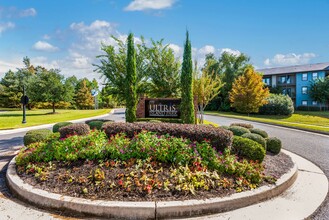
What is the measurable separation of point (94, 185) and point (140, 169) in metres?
0.89

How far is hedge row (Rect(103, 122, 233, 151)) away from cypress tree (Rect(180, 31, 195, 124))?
12.8ft

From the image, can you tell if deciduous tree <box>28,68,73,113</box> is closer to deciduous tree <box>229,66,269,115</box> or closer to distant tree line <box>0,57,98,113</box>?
distant tree line <box>0,57,98,113</box>

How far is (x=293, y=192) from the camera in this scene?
13.3ft

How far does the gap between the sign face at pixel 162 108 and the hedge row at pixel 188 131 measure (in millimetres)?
4952

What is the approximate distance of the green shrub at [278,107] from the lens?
2891 centimetres

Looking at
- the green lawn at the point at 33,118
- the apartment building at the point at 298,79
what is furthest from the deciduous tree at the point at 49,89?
the apartment building at the point at 298,79

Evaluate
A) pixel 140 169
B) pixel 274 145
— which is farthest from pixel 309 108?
pixel 140 169

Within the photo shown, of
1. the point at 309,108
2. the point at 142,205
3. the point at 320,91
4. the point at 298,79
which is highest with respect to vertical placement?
the point at 298,79

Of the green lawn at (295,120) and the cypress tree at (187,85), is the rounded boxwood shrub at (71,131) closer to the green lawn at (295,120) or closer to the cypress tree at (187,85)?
the cypress tree at (187,85)

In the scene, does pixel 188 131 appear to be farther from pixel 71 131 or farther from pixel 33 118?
pixel 33 118

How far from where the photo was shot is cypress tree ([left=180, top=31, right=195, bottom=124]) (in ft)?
31.4

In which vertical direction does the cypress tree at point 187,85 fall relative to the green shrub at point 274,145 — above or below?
above

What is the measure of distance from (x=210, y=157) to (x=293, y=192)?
1.67 m

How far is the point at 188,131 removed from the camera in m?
5.23
